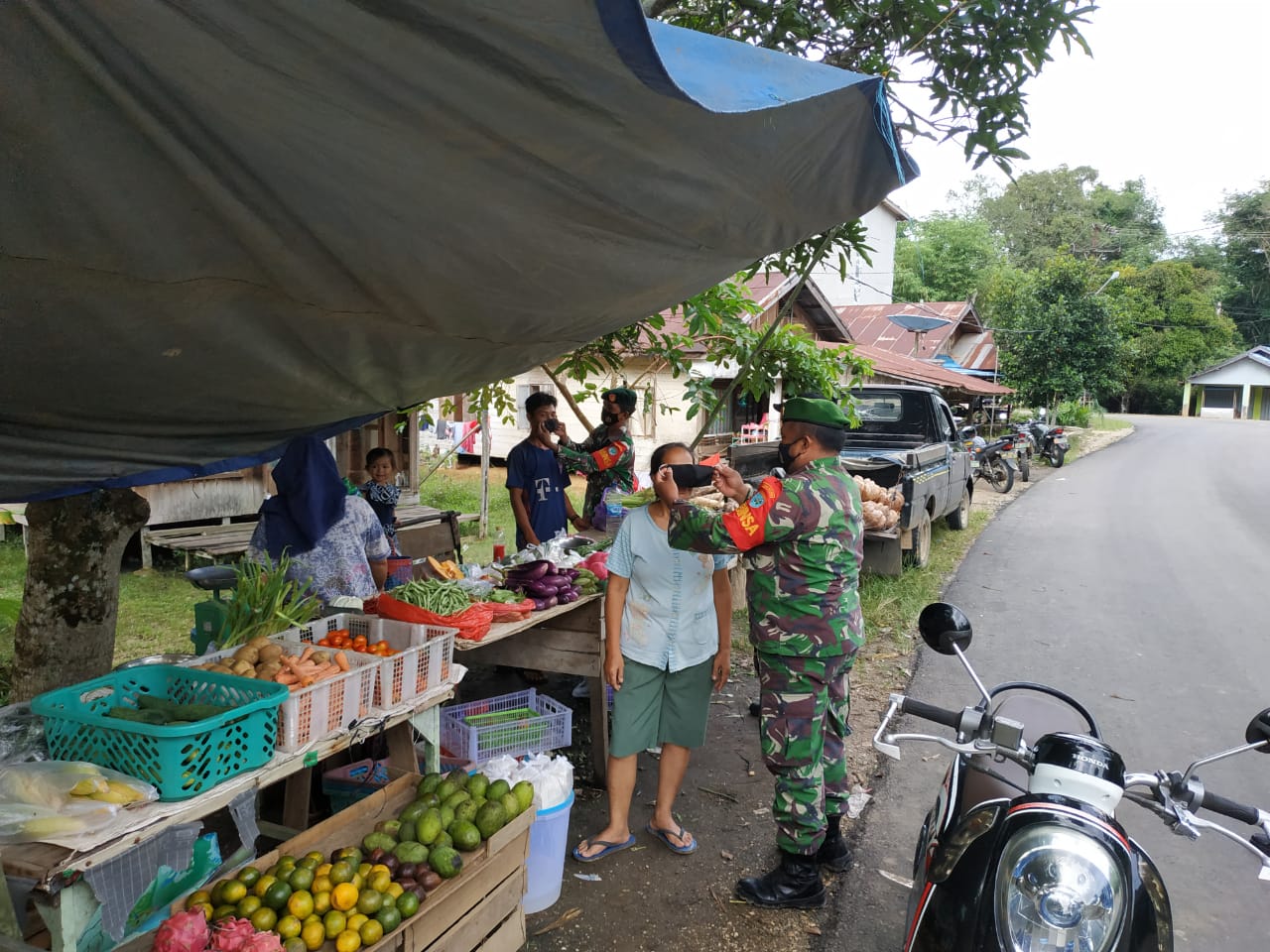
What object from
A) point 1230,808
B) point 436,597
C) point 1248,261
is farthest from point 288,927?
point 1248,261

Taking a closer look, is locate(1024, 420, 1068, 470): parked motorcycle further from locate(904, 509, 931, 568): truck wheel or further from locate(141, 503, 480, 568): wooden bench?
locate(141, 503, 480, 568): wooden bench

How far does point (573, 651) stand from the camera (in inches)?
176

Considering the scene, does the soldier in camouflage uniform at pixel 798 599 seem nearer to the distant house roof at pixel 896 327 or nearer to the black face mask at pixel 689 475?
the black face mask at pixel 689 475

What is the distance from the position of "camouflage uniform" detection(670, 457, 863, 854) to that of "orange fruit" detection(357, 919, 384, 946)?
171cm

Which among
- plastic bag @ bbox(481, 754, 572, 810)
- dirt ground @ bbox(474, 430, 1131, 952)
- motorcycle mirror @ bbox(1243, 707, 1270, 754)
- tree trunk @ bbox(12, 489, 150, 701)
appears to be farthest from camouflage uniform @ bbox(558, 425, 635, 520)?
motorcycle mirror @ bbox(1243, 707, 1270, 754)

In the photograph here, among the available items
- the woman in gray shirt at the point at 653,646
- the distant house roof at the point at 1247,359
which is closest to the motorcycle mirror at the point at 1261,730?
the woman in gray shirt at the point at 653,646

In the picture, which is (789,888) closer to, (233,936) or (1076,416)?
(233,936)

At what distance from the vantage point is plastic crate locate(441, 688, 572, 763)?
3.98m

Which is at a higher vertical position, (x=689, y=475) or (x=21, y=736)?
(x=689, y=475)

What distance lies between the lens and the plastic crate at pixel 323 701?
256 cm

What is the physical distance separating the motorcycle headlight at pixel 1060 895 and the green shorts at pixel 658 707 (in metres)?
1.96

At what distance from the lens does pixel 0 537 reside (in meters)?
10.2

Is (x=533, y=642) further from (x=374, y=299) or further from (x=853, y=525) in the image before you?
(x=374, y=299)

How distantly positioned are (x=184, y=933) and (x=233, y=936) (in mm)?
126
